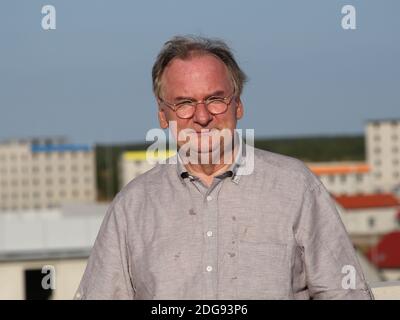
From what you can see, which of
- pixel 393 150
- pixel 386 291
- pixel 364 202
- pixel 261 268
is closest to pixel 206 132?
pixel 261 268

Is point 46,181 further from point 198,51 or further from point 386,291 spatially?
point 198,51

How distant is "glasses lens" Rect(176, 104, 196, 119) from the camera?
174 cm

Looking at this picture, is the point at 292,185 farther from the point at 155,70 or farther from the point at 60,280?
the point at 60,280

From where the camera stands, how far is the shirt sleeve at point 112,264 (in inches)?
68.6

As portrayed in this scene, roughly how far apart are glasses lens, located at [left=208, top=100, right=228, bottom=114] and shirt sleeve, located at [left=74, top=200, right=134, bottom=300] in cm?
25

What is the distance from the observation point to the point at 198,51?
1.77 m

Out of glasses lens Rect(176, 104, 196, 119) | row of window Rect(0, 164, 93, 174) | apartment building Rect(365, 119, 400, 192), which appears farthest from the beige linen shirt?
apartment building Rect(365, 119, 400, 192)

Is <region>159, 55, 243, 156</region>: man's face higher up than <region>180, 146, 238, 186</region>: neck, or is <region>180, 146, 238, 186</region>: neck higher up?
<region>159, 55, 243, 156</region>: man's face

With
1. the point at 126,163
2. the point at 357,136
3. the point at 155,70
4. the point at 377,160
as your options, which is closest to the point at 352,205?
the point at 126,163

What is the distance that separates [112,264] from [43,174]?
5211cm

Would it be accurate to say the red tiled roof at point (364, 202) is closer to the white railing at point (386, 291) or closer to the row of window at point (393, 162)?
the row of window at point (393, 162)

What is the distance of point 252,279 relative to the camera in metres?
1.68

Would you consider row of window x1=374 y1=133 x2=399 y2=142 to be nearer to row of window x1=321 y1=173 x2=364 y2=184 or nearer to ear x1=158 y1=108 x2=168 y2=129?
row of window x1=321 y1=173 x2=364 y2=184

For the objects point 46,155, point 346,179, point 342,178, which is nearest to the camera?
point 46,155
